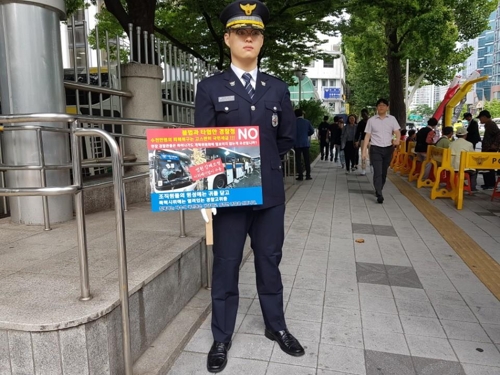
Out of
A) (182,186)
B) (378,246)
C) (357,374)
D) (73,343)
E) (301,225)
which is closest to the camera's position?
(73,343)

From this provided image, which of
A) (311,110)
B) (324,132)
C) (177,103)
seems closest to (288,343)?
(177,103)

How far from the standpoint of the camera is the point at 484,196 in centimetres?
856

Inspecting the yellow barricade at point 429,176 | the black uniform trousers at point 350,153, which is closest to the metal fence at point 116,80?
the yellow barricade at point 429,176

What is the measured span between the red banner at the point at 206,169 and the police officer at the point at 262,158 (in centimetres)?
29

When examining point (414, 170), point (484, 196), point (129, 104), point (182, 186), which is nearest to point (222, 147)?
point (182, 186)

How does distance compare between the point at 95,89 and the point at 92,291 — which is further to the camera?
the point at 95,89

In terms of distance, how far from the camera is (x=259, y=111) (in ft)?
7.87

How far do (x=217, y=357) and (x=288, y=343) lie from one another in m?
0.46

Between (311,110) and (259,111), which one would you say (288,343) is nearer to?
(259,111)

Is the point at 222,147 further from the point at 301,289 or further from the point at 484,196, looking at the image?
the point at 484,196

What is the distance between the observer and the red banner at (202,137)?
213 cm

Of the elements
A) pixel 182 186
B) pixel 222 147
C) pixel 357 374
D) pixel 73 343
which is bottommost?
pixel 357 374

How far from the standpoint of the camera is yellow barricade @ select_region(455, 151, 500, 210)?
7.11 m

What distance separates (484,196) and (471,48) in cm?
1855
